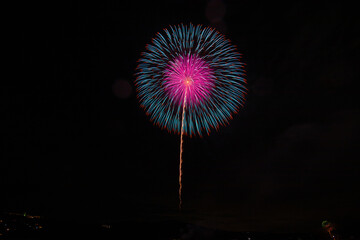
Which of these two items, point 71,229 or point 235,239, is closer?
point 71,229

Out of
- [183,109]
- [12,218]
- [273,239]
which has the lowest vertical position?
[273,239]

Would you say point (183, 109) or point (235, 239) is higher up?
point (183, 109)

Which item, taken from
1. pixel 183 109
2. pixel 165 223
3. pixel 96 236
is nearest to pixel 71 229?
pixel 96 236

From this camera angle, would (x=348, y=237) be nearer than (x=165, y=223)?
Yes

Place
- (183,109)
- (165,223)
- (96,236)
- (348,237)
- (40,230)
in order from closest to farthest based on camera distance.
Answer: (183,109) → (40,230) → (96,236) → (348,237) → (165,223)

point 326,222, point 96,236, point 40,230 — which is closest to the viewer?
point 326,222

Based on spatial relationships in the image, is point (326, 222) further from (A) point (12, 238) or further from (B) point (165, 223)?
(B) point (165, 223)

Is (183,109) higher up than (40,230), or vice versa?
(183,109)

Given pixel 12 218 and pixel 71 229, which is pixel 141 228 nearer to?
pixel 71 229

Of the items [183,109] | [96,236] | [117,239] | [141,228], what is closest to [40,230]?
[96,236]
